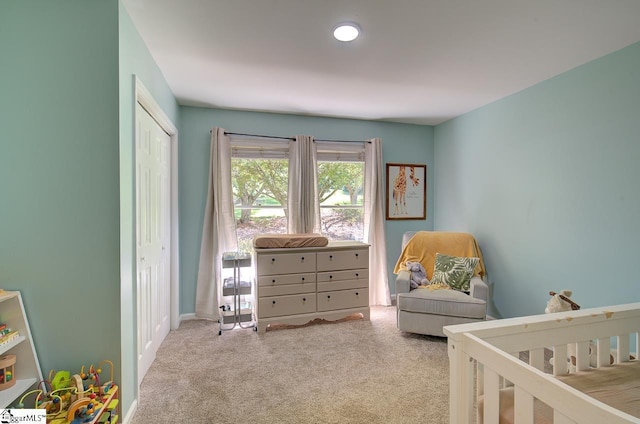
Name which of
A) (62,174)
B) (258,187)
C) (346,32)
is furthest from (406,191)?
(62,174)

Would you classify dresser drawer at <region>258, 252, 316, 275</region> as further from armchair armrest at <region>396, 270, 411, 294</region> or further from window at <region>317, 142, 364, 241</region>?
armchair armrest at <region>396, 270, 411, 294</region>

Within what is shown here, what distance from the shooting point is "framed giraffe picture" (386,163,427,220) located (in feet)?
13.1

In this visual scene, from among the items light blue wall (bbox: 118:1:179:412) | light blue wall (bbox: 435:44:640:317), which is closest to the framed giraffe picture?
light blue wall (bbox: 435:44:640:317)

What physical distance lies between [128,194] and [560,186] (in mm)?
3308

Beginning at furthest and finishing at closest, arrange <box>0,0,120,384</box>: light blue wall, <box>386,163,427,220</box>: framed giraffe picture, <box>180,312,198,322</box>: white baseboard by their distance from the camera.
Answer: <box>386,163,427,220</box>: framed giraffe picture, <box>180,312,198,322</box>: white baseboard, <box>0,0,120,384</box>: light blue wall

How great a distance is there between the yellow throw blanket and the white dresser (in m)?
0.52

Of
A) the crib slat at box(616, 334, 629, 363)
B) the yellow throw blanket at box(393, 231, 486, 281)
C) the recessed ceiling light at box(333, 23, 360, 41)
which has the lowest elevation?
the crib slat at box(616, 334, 629, 363)

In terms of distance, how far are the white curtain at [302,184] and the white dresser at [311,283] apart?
1.68 ft

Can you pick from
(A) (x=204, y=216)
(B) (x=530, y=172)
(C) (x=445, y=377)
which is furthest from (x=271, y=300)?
(B) (x=530, y=172)

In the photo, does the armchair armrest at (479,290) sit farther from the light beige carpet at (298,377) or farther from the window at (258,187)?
the window at (258,187)

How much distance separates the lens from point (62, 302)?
5.16 ft

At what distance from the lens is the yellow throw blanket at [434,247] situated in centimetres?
322

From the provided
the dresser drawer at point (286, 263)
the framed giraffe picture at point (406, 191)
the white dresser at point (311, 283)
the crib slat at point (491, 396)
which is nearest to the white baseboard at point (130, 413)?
the white dresser at point (311, 283)

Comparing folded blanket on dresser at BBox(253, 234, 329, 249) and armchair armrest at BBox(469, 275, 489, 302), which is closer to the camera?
armchair armrest at BBox(469, 275, 489, 302)
